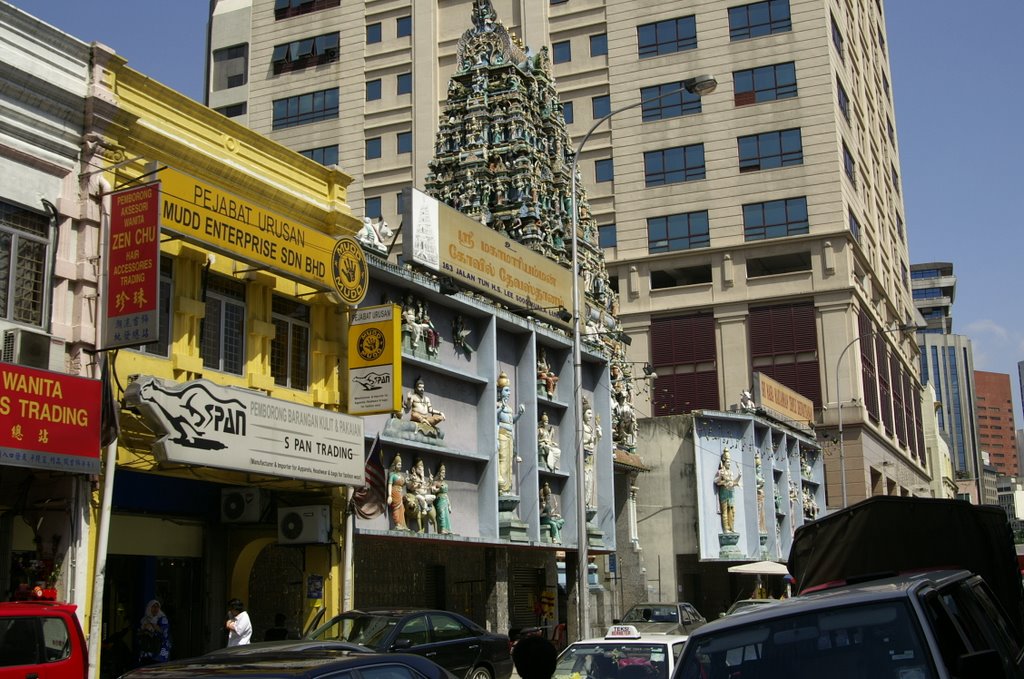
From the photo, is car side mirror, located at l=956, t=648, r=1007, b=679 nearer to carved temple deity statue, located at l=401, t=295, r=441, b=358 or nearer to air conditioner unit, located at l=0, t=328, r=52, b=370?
air conditioner unit, located at l=0, t=328, r=52, b=370

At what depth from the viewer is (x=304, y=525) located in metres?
20.9

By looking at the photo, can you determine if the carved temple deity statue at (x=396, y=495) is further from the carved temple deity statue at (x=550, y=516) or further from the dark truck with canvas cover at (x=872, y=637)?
the dark truck with canvas cover at (x=872, y=637)

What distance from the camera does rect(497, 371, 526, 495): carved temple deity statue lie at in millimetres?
26938

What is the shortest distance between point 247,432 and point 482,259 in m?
10.4

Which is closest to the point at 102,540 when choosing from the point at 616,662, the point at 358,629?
the point at 358,629

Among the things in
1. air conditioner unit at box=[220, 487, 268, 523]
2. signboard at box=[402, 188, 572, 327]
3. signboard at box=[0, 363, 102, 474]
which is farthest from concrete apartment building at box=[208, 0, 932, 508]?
signboard at box=[0, 363, 102, 474]

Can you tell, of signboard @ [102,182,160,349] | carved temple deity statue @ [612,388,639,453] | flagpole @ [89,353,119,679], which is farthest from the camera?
carved temple deity statue @ [612,388,639,453]

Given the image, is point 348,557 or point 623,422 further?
point 623,422

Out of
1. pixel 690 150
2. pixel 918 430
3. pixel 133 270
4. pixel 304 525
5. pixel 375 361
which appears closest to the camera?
pixel 133 270

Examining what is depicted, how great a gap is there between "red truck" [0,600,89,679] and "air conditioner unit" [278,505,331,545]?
27.2ft

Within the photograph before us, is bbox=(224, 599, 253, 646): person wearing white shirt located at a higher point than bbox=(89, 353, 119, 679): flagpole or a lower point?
lower

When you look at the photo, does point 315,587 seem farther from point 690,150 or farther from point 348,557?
point 690,150

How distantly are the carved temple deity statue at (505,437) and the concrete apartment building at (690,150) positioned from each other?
30.3m

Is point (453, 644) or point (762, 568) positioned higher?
point (762, 568)
